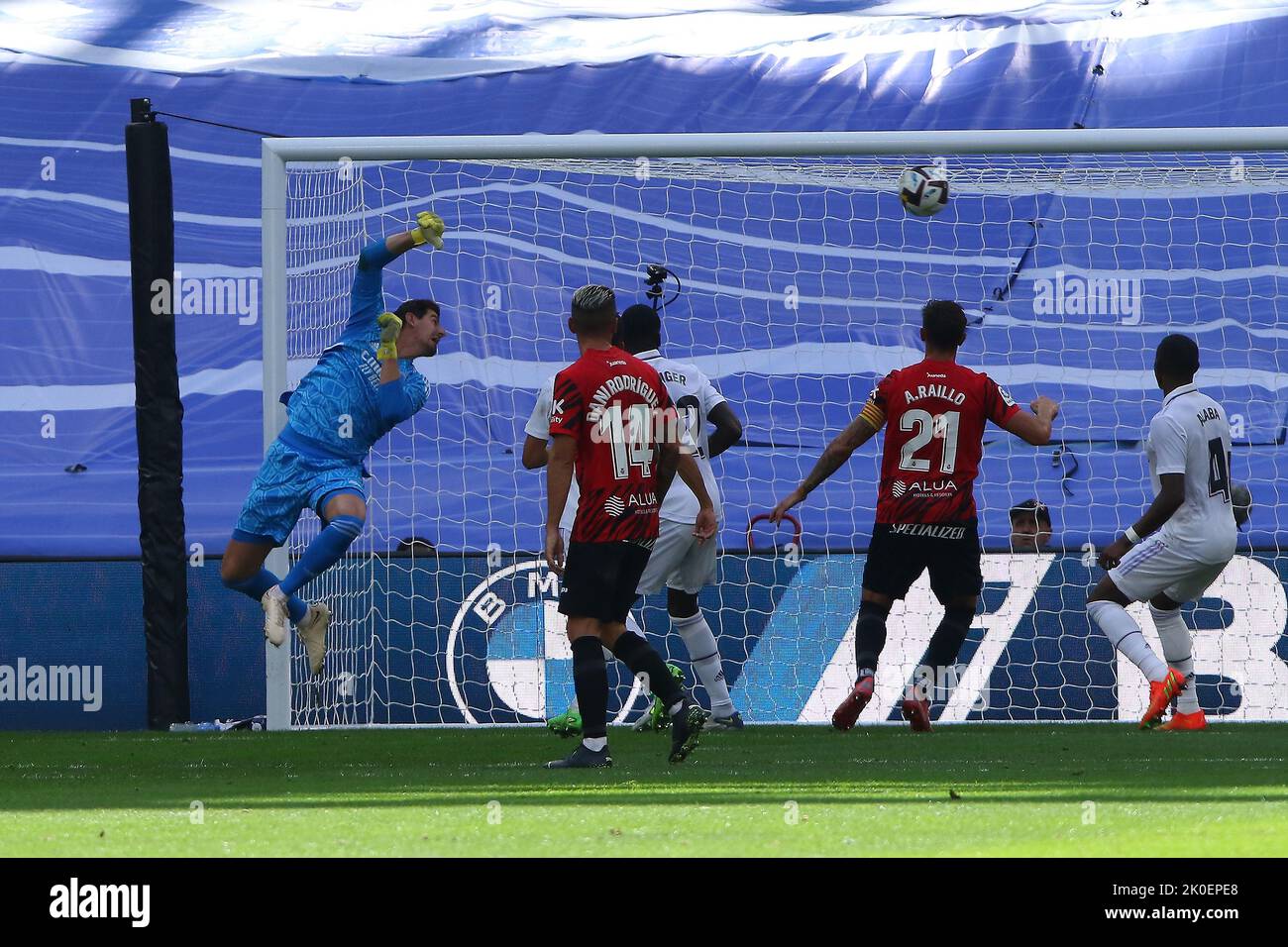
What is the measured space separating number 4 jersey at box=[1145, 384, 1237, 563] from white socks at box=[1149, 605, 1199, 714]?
16.0 inches

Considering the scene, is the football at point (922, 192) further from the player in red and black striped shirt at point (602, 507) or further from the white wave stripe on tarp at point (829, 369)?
the white wave stripe on tarp at point (829, 369)

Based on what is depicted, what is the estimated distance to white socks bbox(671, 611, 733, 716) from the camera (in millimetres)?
8516

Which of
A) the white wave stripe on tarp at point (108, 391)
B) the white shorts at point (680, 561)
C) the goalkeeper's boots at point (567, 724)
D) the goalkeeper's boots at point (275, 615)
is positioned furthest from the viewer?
the white wave stripe on tarp at point (108, 391)

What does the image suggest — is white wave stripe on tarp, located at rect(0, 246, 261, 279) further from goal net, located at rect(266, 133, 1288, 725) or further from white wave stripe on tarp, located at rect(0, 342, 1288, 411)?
white wave stripe on tarp, located at rect(0, 342, 1288, 411)

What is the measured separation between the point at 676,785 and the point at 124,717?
5039 millimetres

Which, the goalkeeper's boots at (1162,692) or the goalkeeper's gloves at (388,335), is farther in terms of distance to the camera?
the goalkeeper's gloves at (388,335)

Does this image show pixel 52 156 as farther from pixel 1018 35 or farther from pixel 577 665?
pixel 577 665

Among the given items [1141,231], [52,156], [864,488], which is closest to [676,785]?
[864,488]

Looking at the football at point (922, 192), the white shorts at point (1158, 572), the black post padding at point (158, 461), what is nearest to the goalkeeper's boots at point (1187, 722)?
the white shorts at point (1158, 572)

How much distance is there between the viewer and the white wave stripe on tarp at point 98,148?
43.4 ft

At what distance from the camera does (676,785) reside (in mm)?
5535

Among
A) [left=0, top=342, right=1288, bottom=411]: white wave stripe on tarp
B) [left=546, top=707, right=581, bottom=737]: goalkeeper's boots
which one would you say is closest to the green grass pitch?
[left=546, top=707, right=581, bottom=737]: goalkeeper's boots

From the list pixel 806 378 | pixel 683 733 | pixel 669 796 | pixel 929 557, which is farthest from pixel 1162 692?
pixel 806 378

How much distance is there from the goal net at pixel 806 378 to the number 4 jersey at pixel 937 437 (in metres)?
1.82
